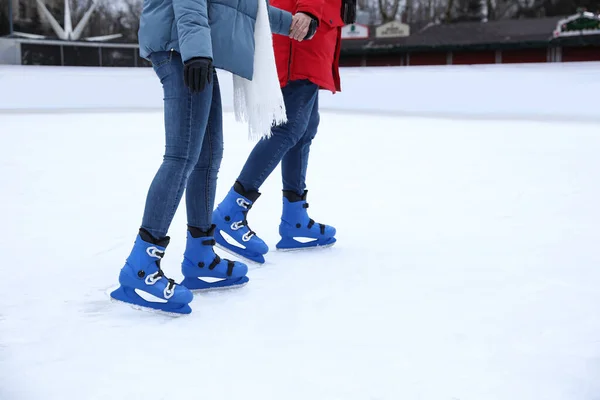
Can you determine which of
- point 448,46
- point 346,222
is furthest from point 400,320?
point 448,46

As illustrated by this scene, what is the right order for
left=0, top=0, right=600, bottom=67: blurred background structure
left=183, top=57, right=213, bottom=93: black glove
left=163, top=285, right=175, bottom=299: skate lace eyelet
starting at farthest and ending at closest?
1. left=0, top=0, right=600, bottom=67: blurred background structure
2. left=163, top=285, right=175, bottom=299: skate lace eyelet
3. left=183, top=57, right=213, bottom=93: black glove

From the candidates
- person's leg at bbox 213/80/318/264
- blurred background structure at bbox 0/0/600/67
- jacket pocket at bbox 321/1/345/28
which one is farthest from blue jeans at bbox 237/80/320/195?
blurred background structure at bbox 0/0/600/67

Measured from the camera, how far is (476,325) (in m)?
1.00

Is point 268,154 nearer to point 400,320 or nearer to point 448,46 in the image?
point 400,320

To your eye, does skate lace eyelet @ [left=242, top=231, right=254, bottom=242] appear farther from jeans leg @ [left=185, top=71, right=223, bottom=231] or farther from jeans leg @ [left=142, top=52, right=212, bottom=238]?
jeans leg @ [left=142, top=52, right=212, bottom=238]

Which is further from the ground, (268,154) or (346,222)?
(268,154)

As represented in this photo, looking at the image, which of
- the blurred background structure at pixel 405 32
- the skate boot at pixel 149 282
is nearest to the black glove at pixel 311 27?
the skate boot at pixel 149 282

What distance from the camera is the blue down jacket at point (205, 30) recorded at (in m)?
0.91

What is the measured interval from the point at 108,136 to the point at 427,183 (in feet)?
6.82

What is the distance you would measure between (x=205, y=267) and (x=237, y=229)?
192 mm

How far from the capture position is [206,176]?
1095mm

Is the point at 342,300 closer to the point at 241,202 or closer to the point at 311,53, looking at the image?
the point at 241,202

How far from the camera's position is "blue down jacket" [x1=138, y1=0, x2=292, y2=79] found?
906 mm

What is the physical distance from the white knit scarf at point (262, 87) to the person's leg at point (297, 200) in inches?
11.8
